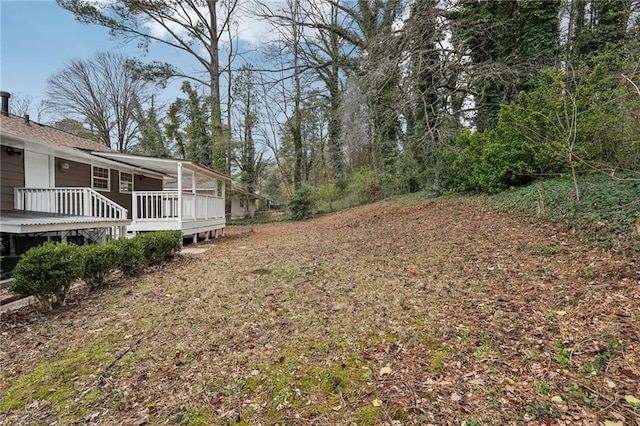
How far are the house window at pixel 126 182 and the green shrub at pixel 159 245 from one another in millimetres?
5747

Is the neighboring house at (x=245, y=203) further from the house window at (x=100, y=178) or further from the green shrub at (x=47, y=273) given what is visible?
the green shrub at (x=47, y=273)

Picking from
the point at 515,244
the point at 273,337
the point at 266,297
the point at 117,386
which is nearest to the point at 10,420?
the point at 117,386

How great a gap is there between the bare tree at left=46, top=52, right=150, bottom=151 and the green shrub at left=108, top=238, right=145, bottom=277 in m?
21.5

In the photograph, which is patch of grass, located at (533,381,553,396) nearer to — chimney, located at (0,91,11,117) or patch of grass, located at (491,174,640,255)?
patch of grass, located at (491,174,640,255)

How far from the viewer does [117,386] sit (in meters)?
2.56

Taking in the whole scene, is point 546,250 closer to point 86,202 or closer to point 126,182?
point 86,202

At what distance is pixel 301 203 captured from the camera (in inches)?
746

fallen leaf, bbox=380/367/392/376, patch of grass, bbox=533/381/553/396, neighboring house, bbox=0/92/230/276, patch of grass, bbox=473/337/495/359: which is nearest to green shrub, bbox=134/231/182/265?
neighboring house, bbox=0/92/230/276

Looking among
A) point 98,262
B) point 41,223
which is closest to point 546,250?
point 98,262

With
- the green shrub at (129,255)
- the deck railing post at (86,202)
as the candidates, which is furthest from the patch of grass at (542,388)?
the deck railing post at (86,202)

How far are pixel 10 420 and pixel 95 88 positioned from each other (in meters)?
28.7

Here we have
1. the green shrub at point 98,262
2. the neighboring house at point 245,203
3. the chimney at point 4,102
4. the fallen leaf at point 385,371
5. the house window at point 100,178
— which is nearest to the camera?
the fallen leaf at point 385,371

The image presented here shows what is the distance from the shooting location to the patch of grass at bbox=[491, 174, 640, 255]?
4531mm

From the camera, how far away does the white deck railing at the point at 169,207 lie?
9.68 m
